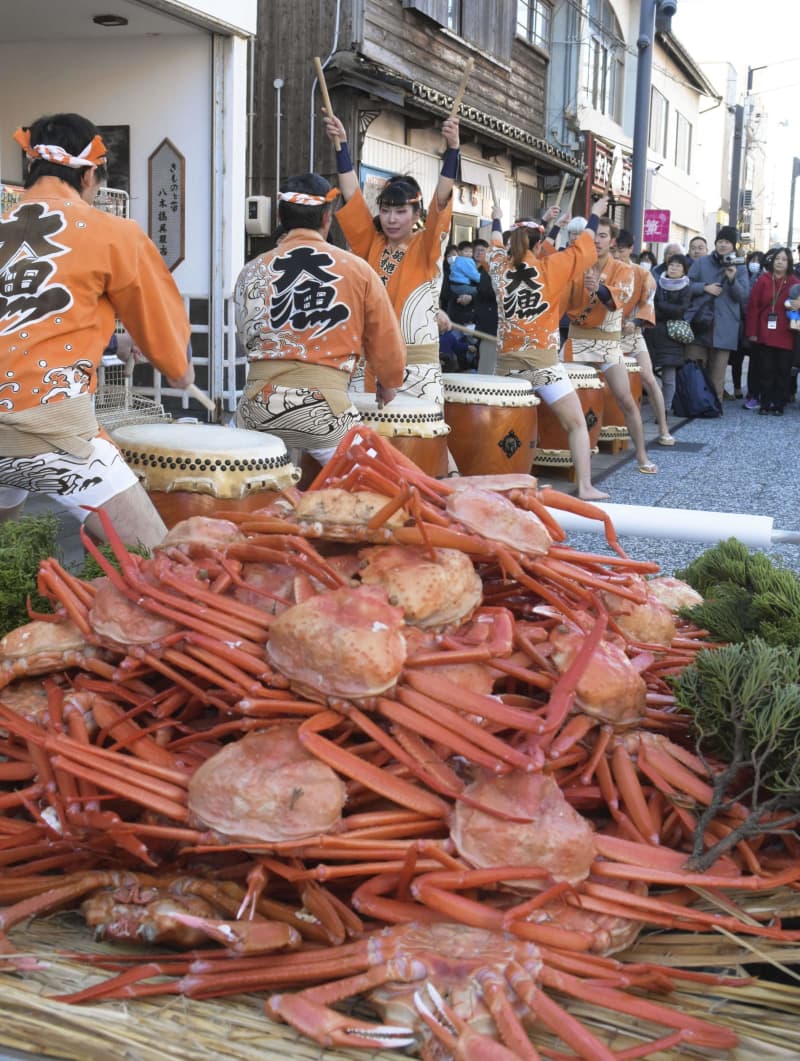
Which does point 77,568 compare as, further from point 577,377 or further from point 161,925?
point 577,377

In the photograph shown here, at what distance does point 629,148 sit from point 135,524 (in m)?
23.6

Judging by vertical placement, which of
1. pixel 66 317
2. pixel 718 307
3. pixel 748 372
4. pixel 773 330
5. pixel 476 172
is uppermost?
pixel 476 172

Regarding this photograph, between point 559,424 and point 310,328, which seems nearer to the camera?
point 310,328

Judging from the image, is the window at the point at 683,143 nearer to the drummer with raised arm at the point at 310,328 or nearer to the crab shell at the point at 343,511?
the drummer with raised arm at the point at 310,328

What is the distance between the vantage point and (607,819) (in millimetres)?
1665

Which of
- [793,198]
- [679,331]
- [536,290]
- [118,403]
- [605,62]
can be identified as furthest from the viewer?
[793,198]

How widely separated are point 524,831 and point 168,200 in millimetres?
7936

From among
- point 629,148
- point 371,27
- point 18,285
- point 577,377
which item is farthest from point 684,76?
point 18,285

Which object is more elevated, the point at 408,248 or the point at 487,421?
the point at 408,248

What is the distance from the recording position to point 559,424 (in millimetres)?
8008

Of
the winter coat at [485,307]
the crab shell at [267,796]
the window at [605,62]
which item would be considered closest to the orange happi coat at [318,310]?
the crab shell at [267,796]

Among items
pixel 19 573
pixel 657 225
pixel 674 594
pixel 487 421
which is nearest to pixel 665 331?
pixel 487 421

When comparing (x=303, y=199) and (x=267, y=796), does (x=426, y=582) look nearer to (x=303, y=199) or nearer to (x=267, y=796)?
(x=267, y=796)

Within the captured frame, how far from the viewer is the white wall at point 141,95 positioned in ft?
26.9
